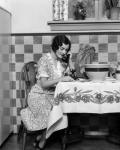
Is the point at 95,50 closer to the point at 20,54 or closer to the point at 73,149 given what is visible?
the point at 20,54

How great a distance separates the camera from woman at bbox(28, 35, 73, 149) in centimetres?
316

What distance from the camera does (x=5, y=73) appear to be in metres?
3.56

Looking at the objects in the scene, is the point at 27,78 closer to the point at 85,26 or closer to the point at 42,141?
the point at 42,141

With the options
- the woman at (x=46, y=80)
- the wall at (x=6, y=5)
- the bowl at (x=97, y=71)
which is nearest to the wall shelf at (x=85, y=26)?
the woman at (x=46, y=80)

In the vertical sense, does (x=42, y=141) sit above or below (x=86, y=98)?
below

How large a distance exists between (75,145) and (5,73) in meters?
1.19

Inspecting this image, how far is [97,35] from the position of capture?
3801 mm

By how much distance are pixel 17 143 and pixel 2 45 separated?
1.17 m

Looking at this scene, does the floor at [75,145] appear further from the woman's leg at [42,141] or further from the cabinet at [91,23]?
the cabinet at [91,23]

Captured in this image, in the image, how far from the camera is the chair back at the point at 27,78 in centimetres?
368

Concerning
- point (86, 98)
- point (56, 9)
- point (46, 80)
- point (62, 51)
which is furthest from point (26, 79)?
point (86, 98)

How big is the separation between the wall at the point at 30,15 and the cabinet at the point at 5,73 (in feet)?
0.46

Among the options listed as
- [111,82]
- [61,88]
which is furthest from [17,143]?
[111,82]

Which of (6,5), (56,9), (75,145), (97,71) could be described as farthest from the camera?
(6,5)
